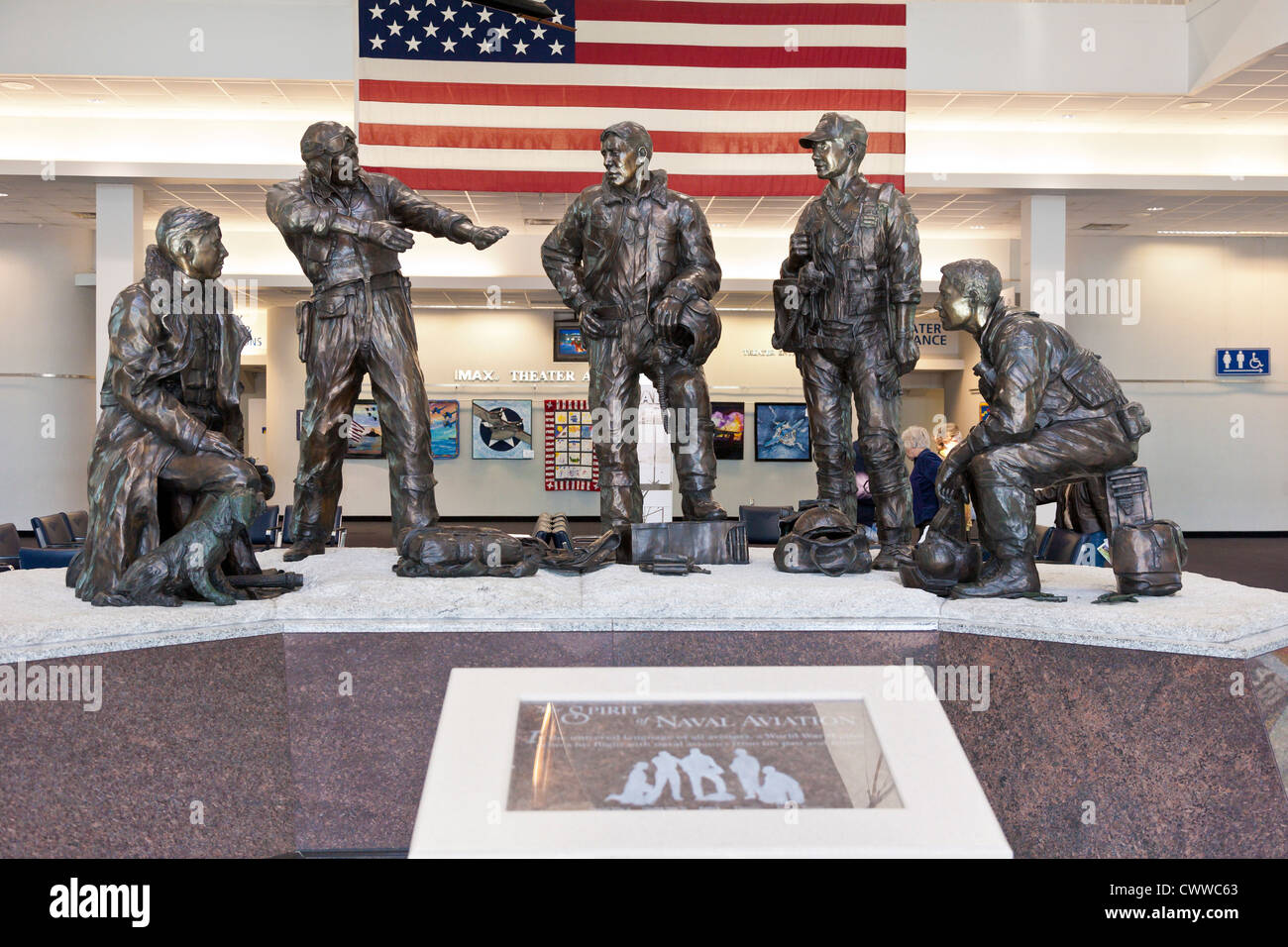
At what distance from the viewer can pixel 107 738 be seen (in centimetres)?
280

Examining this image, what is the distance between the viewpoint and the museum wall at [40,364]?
13375 millimetres

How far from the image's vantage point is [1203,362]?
47.5 ft

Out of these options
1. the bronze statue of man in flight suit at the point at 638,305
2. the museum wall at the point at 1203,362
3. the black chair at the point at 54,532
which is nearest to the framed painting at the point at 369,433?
the black chair at the point at 54,532

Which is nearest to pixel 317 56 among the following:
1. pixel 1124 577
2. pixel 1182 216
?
pixel 1124 577

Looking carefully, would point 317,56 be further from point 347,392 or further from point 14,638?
point 14,638

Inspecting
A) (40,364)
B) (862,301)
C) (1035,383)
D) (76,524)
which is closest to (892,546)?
(862,301)

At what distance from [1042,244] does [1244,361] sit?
16.9 feet

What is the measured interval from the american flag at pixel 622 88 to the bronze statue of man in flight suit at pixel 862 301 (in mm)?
3277

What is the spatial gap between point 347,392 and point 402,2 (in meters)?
4.23

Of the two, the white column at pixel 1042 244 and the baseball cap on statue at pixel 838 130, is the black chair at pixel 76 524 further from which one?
the white column at pixel 1042 244

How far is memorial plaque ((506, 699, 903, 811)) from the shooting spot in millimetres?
1463

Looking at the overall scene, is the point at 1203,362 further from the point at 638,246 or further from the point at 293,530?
the point at 293,530

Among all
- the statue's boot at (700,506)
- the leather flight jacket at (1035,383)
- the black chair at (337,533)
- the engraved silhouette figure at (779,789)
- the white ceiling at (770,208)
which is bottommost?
the black chair at (337,533)

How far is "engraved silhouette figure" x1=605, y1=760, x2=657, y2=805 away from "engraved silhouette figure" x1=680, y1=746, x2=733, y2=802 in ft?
0.20
